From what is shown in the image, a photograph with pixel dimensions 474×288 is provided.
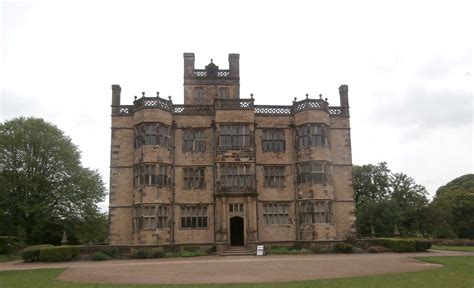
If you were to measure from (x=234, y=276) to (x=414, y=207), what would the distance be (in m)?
47.9

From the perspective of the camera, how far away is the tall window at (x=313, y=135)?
37.8m

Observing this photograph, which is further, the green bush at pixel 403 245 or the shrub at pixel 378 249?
the shrub at pixel 378 249

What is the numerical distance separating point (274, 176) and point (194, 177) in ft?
22.9

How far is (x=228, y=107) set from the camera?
3791cm

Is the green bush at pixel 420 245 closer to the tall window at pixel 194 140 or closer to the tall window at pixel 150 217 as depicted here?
the tall window at pixel 194 140

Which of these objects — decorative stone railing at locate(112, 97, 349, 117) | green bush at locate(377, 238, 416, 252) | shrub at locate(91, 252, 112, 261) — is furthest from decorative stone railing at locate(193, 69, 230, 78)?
green bush at locate(377, 238, 416, 252)

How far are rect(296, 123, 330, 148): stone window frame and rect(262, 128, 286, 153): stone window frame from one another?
4.82 ft

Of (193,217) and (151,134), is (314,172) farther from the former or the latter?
(151,134)

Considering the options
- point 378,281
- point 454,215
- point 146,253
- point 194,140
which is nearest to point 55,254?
point 146,253

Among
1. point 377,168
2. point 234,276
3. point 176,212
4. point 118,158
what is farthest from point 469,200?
point 234,276

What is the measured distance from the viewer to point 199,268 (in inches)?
901

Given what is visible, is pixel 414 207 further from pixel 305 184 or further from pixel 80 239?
pixel 80 239

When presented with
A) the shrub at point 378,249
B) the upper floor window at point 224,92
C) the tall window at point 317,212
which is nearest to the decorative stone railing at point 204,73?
the upper floor window at point 224,92

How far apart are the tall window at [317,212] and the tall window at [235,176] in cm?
541
